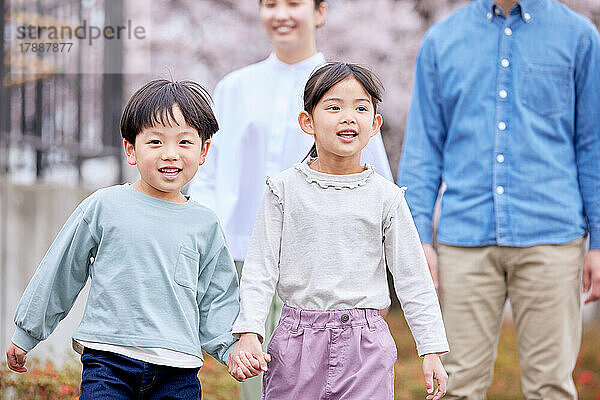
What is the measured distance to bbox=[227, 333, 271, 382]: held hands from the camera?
2.66 m

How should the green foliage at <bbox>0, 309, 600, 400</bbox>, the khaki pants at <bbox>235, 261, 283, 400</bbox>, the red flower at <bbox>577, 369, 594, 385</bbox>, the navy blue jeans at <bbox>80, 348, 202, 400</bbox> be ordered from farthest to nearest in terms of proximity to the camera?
the red flower at <bbox>577, 369, 594, 385</bbox> < the green foliage at <bbox>0, 309, 600, 400</bbox> < the khaki pants at <bbox>235, 261, 283, 400</bbox> < the navy blue jeans at <bbox>80, 348, 202, 400</bbox>

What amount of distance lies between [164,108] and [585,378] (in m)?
4.95

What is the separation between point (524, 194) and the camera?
3.45 metres

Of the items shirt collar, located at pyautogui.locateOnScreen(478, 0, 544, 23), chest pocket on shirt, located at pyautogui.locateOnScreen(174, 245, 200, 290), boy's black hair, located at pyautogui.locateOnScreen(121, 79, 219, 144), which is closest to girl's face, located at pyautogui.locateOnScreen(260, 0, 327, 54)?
shirt collar, located at pyautogui.locateOnScreen(478, 0, 544, 23)

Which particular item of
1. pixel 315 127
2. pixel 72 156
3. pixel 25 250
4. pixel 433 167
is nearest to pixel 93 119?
pixel 72 156

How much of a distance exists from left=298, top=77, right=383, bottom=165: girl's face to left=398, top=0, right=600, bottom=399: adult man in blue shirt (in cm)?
81

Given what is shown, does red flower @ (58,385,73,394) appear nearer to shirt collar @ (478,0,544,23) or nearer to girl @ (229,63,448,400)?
girl @ (229,63,448,400)

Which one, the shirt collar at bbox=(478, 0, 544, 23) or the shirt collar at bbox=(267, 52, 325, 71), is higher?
the shirt collar at bbox=(478, 0, 544, 23)

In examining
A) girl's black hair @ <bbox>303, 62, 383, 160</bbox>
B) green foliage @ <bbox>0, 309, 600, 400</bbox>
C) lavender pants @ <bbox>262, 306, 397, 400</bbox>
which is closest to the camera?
lavender pants @ <bbox>262, 306, 397, 400</bbox>

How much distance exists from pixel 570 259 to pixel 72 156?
358 cm

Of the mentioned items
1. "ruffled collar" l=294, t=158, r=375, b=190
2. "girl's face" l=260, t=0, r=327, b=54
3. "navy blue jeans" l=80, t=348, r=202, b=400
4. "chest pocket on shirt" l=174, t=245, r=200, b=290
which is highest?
"girl's face" l=260, t=0, r=327, b=54

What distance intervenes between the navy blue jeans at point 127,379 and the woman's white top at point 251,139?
37.0 inches

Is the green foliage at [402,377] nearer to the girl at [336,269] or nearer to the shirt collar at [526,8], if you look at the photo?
the girl at [336,269]

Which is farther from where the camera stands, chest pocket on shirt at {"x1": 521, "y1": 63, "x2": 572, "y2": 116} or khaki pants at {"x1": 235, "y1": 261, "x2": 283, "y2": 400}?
khaki pants at {"x1": 235, "y1": 261, "x2": 283, "y2": 400}
